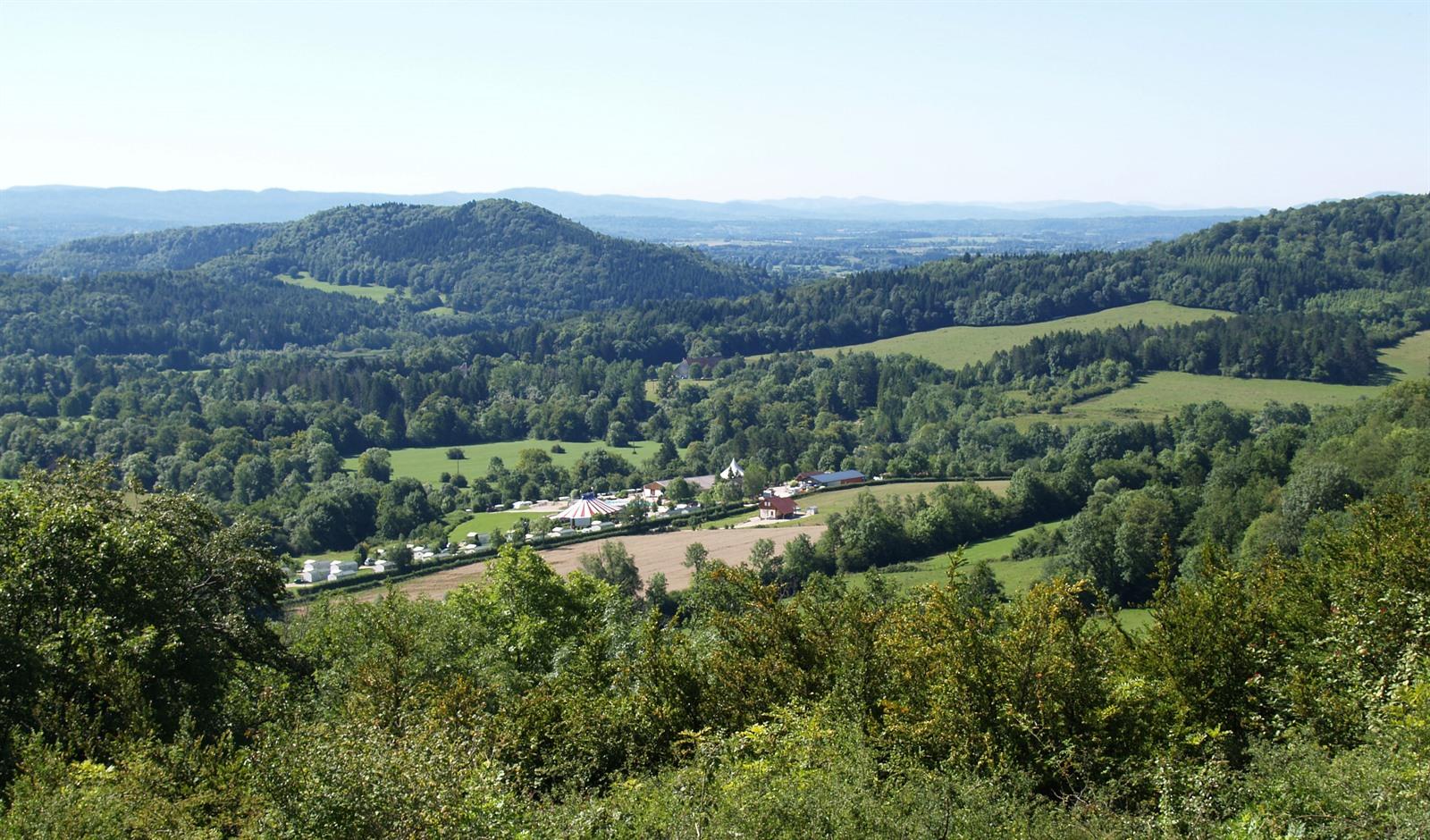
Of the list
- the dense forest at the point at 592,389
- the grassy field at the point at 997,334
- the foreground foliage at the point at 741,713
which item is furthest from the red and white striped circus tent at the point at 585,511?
the grassy field at the point at 997,334

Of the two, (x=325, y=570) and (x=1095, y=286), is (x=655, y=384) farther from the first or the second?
(x=325, y=570)

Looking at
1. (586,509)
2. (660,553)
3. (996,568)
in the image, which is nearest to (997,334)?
(586,509)

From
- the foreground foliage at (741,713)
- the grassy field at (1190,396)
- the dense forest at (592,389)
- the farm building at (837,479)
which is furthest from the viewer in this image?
the grassy field at (1190,396)

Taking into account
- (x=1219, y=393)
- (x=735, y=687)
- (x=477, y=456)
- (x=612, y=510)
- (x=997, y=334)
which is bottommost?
(x=477, y=456)

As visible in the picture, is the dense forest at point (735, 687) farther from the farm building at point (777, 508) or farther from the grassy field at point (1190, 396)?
the grassy field at point (1190, 396)

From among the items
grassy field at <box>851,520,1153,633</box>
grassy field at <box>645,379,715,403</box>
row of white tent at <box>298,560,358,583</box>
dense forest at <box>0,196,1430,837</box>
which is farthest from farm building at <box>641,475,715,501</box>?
grassy field at <box>645,379,715,403</box>

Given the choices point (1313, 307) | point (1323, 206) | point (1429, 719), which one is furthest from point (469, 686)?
point (1323, 206)
